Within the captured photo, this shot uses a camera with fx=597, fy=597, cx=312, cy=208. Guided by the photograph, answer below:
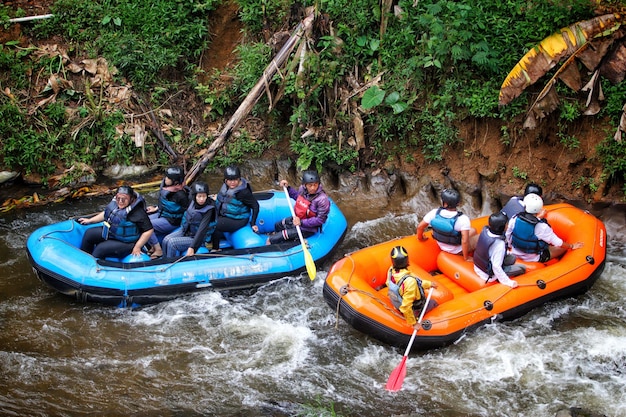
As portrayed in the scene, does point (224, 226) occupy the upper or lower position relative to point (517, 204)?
lower

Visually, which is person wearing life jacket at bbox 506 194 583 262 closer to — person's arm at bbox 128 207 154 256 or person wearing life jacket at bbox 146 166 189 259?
person wearing life jacket at bbox 146 166 189 259

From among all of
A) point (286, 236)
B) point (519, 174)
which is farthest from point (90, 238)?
point (519, 174)

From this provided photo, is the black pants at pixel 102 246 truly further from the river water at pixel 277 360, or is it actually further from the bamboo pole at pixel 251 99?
the bamboo pole at pixel 251 99

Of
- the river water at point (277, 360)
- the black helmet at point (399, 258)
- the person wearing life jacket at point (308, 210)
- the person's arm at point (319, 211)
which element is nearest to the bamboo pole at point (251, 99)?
the person wearing life jacket at point (308, 210)

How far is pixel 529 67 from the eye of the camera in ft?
24.6

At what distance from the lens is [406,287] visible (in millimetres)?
5609

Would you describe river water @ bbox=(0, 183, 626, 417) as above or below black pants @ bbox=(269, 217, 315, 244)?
below

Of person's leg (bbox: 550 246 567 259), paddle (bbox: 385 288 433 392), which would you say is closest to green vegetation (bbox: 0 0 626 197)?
person's leg (bbox: 550 246 567 259)

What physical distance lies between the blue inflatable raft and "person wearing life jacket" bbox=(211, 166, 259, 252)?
0.64 feet

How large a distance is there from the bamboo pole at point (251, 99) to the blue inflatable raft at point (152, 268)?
185 cm

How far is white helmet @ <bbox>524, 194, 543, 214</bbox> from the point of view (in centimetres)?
641

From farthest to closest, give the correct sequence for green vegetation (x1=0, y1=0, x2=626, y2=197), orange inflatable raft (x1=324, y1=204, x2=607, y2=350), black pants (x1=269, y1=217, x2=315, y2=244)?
1. green vegetation (x1=0, y1=0, x2=626, y2=197)
2. black pants (x1=269, y1=217, x2=315, y2=244)
3. orange inflatable raft (x1=324, y1=204, x2=607, y2=350)

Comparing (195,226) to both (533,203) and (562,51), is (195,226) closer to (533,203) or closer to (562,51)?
(533,203)

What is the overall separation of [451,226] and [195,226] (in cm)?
292
